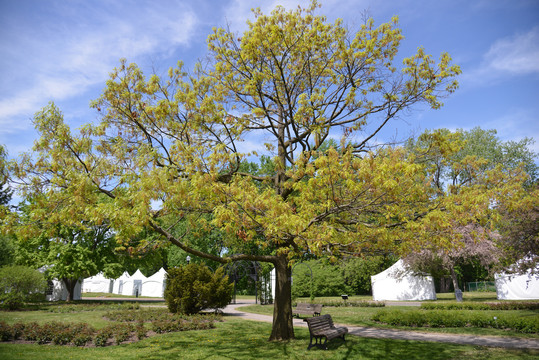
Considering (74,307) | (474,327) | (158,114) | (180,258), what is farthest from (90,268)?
(474,327)

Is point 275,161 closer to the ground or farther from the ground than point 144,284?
farther from the ground

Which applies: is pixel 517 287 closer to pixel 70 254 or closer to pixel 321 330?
pixel 321 330

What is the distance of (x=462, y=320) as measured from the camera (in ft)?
41.8

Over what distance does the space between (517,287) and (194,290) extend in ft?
77.6

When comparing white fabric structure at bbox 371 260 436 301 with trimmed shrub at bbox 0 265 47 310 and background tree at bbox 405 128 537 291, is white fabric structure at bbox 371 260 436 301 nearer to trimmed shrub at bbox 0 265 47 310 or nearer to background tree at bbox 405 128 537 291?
background tree at bbox 405 128 537 291

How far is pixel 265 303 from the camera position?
2705 cm

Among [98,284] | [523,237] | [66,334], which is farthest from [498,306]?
[98,284]

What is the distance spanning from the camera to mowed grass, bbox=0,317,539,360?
8.08 meters

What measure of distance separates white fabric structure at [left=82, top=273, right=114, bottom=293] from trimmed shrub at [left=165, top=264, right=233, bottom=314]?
134ft

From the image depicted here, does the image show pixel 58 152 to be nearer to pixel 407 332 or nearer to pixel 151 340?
pixel 151 340

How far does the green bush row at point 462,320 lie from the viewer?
11250 mm

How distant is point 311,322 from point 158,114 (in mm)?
7038

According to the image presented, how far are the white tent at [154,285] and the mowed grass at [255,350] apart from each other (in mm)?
32149

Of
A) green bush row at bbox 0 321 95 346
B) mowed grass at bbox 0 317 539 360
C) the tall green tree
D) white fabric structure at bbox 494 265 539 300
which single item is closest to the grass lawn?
→ mowed grass at bbox 0 317 539 360
